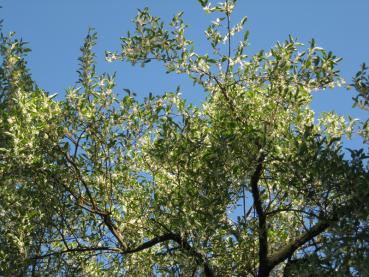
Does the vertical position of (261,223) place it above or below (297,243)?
above

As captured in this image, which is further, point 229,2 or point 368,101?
point 229,2

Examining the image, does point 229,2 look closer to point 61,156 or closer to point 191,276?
point 61,156

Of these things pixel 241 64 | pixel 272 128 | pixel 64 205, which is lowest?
pixel 64 205

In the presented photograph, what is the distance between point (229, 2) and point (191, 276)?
6262 mm

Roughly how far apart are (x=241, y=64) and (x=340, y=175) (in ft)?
11.3

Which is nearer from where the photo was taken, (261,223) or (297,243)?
(297,243)

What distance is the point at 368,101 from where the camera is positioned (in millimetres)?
10469

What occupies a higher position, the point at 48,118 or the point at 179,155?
the point at 48,118

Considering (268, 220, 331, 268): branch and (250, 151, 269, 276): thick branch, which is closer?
(268, 220, 331, 268): branch

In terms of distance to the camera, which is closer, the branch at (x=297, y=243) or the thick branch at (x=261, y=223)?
the branch at (x=297, y=243)

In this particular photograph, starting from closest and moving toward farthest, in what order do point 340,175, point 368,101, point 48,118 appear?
point 340,175, point 368,101, point 48,118

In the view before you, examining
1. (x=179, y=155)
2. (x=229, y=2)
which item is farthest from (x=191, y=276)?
(x=229, y=2)

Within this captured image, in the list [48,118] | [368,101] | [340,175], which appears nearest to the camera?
[340,175]

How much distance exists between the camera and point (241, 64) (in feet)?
37.0
